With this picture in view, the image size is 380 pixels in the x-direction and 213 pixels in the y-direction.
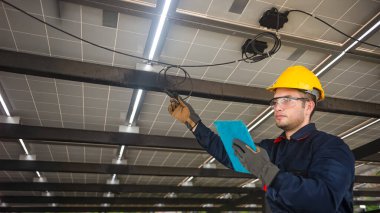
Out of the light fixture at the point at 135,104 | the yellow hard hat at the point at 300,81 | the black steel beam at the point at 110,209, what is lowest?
the yellow hard hat at the point at 300,81

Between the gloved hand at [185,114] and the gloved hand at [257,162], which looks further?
the gloved hand at [185,114]

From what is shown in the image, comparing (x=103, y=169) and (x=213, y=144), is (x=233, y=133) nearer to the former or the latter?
(x=213, y=144)

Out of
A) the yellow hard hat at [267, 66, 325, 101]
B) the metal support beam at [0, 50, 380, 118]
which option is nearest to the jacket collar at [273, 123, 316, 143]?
the yellow hard hat at [267, 66, 325, 101]

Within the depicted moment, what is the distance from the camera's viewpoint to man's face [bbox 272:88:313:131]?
2025 mm

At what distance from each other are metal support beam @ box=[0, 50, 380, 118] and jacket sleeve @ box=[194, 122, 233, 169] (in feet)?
8.47

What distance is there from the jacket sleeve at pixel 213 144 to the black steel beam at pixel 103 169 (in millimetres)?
8947

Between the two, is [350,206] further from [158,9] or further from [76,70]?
[76,70]

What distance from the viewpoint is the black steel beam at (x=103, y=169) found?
33.7 ft

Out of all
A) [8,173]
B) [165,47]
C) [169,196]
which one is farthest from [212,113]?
[169,196]

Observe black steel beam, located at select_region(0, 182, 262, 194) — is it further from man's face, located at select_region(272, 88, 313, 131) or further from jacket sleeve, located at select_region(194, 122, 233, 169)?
man's face, located at select_region(272, 88, 313, 131)

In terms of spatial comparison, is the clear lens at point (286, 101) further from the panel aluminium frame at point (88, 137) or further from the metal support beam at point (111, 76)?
the panel aluminium frame at point (88, 137)

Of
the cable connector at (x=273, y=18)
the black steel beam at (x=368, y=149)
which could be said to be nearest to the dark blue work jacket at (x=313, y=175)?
the cable connector at (x=273, y=18)

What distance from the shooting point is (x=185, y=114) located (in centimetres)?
272

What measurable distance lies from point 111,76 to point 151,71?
0.68 meters
